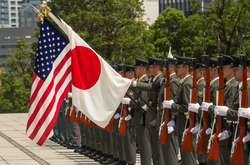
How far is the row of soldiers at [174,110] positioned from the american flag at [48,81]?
3.80ft

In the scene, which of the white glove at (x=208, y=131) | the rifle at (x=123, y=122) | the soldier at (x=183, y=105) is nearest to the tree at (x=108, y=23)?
the rifle at (x=123, y=122)

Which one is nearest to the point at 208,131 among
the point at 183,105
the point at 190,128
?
the point at 190,128

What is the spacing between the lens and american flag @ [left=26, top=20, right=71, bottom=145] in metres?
11.9

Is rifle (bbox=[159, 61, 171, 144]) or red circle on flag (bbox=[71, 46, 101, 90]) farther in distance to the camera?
red circle on flag (bbox=[71, 46, 101, 90])

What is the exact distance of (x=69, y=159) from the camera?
15758mm

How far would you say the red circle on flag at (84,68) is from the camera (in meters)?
11.1

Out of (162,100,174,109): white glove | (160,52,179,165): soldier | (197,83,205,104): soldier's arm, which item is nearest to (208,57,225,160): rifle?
(197,83,205,104): soldier's arm

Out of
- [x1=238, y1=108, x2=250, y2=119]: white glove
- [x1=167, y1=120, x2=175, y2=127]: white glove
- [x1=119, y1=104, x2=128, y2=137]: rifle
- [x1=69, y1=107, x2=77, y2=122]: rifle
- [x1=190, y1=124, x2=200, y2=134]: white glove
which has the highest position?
[x1=238, y1=108, x2=250, y2=119]: white glove

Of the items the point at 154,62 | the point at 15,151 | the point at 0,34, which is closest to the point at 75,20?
the point at 15,151

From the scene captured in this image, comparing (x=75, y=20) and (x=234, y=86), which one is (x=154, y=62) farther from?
(x=75, y=20)

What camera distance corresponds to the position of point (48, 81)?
1215 centimetres

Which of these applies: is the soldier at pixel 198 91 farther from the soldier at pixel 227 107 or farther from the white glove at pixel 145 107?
the white glove at pixel 145 107

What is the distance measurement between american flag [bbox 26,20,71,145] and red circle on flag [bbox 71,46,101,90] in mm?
714

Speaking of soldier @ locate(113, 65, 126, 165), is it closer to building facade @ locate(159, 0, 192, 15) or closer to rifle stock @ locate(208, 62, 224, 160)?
rifle stock @ locate(208, 62, 224, 160)
